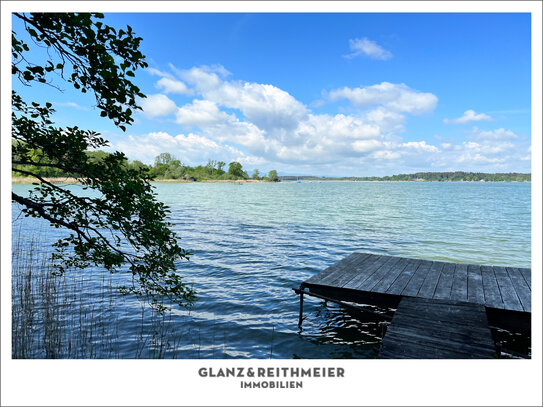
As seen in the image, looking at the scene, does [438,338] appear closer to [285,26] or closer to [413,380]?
[413,380]

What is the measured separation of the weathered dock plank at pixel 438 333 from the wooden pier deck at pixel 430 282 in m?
0.60

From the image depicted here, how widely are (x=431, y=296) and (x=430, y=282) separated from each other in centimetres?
103

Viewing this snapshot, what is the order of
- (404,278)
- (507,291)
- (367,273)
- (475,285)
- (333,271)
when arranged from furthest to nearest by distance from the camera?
1. (333,271)
2. (367,273)
3. (404,278)
4. (475,285)
5. (507,291)

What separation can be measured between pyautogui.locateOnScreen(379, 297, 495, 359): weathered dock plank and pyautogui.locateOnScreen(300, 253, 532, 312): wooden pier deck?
0.60 metres

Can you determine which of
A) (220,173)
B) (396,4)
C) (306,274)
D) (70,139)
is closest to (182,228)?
(306,274)

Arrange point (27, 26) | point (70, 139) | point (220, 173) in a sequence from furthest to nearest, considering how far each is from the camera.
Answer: point (220, 173)
point (70, 139)
point (27, 26)

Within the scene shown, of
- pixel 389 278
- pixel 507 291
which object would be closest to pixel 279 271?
pixel 389 278

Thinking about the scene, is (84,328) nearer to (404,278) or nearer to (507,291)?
(404,278)

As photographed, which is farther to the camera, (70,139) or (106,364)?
(70,139)

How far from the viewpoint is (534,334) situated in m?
3.85

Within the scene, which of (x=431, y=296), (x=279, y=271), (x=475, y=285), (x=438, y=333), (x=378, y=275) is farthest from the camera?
(x=279, y=271)

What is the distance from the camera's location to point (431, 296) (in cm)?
682

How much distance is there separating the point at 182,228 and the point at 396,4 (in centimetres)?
2059

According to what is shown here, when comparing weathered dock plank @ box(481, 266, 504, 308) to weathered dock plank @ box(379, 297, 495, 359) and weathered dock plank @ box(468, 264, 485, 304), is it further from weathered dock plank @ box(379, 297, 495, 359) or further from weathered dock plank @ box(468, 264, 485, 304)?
weathered dock plank @ box(379, 297, 495, 359)
